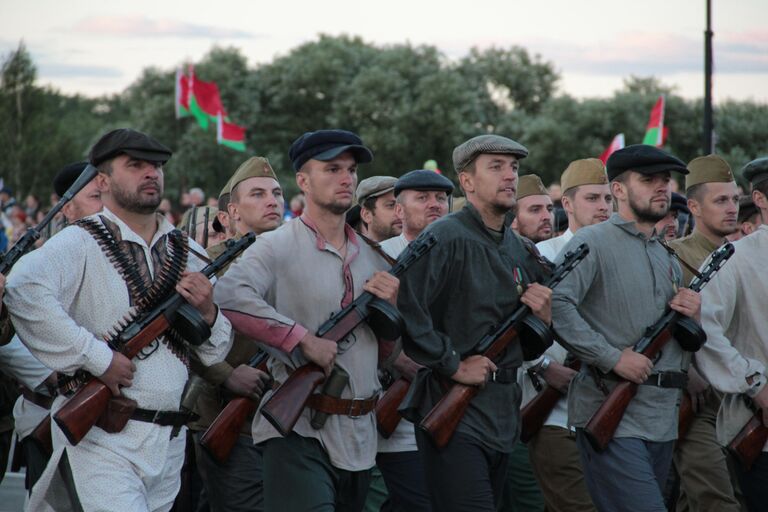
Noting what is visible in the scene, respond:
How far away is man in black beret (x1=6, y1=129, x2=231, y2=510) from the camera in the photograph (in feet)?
19.2

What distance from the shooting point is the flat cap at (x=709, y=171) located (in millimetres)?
9008

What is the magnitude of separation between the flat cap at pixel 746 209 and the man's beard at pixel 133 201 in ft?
19.9

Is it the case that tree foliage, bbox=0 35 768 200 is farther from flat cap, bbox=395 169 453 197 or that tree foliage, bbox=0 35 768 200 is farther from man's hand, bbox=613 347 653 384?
man's hand, bbox=613 347 653 384

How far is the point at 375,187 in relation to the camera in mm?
9977

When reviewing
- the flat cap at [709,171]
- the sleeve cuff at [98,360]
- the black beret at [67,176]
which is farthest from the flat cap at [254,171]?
the sleeve cuff at [98,360]

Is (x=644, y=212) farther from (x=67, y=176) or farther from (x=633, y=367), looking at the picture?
(x=67, y=176)

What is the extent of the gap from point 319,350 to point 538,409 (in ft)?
10.3

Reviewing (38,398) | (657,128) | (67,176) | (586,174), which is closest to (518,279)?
(38,398)

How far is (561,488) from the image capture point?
28.7ft

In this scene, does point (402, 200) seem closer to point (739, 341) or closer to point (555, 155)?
point (739, 341)

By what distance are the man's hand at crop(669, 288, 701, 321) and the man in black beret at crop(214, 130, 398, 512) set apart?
1678 millimetres

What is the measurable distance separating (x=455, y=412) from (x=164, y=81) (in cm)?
5373

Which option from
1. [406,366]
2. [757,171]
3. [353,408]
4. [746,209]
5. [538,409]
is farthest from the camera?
[746,209]

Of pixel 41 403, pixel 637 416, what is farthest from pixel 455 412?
pixel 41 403
